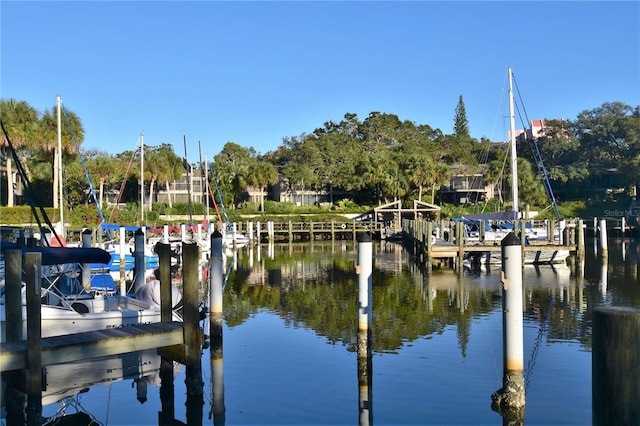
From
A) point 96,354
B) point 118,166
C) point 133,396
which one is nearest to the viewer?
point 96,354

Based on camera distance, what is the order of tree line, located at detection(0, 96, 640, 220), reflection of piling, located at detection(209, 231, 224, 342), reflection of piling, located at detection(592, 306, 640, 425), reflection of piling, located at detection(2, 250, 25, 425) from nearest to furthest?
reflection of piling, located at detection(592, 306, 640, 425), reflection of piling, located at detection(2, 250, 25, 425), reflection of piling, located at detection(209, 231, 224, 342), tree line, located at detection(0, 96, 640, 220)

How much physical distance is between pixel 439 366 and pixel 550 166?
74762mm

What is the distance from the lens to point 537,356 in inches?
558

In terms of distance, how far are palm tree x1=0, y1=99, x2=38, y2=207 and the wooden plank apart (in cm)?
4808

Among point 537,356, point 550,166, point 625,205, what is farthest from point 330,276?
point 550,166

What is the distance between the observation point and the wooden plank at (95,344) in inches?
364

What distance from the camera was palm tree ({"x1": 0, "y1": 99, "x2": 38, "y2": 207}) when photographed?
177 ft

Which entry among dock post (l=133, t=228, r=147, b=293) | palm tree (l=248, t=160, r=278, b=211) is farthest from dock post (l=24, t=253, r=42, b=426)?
palm tree (l=248, t=160, r=278, b=211)

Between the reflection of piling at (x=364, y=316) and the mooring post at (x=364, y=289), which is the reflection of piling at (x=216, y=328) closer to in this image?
the reflection of piling at (x=364, y=316)

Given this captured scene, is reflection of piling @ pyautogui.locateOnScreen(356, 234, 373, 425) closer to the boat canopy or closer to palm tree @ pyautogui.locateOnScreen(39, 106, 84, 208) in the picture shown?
the boat canopy

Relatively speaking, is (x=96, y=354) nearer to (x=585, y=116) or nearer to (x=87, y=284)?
(x=87, y=284)

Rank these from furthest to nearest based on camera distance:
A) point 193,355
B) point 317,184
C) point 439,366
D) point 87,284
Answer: point 317,184 < point 87,284 < point 439,366 < point 193,355

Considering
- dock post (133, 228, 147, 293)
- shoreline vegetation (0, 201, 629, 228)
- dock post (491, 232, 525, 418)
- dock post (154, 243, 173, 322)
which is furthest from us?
shoreline vegetation (0, 201, 629, 228)

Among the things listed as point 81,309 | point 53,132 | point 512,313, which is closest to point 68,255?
point 81,309
